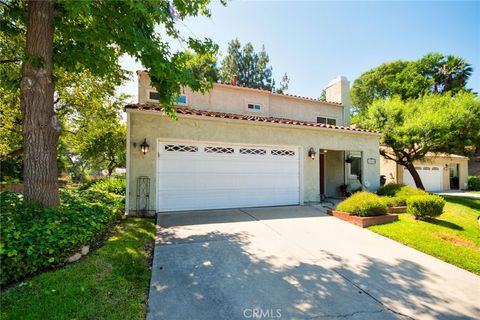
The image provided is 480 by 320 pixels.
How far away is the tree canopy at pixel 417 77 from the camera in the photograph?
26828 mm

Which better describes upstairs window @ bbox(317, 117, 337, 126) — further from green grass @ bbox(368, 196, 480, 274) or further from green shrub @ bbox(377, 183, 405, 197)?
green grass @ bbox(368, 196, 480, 274)

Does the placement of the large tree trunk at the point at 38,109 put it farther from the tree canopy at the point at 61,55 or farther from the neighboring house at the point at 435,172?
the neighboring house at the point at 435,172

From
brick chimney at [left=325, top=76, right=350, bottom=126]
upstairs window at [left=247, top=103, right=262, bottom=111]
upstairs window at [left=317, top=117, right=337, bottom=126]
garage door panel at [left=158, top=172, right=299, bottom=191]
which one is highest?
brick chimney at [left=325, top=76, right=350, bottom=126]

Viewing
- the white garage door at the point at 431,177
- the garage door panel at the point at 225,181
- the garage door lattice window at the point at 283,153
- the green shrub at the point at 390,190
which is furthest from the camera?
the white garage door at the point at 431,177

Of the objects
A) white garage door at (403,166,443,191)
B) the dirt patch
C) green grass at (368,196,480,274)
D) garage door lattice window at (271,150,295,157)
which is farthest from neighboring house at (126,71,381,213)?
white garage door at (403,166,443,191)

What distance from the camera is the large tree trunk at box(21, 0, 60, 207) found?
172 inches

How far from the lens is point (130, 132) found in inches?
291

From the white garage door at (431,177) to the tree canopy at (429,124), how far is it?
5112mm

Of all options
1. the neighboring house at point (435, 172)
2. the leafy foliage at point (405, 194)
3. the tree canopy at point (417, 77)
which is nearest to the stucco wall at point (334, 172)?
the leafy foliage at point (405, 194)

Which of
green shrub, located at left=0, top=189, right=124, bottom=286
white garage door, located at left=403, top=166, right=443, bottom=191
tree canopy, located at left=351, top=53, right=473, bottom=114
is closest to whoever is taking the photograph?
green shrub, located at left=0, top=189, right=124, bottom=286

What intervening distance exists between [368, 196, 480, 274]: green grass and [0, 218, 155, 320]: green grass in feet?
20.6

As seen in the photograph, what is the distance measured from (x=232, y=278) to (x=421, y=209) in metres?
7.31

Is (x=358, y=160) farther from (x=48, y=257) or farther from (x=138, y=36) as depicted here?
(x=48, y=257)

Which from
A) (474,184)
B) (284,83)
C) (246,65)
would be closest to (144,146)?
(246,65)
